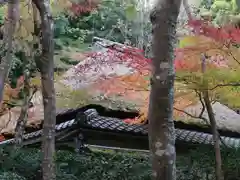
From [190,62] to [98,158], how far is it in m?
2.36

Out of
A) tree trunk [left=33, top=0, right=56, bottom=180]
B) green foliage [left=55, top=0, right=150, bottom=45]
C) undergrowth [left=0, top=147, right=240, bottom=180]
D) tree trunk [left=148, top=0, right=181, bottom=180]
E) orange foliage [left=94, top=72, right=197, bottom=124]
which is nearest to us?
tree trunk [left=148, top=0, right=181, bottom=180]

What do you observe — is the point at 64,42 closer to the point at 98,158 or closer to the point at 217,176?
the point at 98,158

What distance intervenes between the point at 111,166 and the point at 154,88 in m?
4.16

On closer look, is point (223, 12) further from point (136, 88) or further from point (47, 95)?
point (47, 95)

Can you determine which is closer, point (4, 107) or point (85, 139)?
point (85, 139)

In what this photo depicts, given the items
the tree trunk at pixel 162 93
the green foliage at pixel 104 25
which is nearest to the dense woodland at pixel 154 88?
the tree trunk at pixel 162 93

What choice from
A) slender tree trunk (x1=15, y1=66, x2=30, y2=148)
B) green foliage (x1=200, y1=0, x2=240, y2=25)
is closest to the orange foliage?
slender tree trunk (x1=15, y1=66, x2=30, y2=148)

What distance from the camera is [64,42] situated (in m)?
12.8

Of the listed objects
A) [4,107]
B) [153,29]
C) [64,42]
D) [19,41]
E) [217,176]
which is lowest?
[217,176]

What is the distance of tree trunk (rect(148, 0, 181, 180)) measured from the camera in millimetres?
2248

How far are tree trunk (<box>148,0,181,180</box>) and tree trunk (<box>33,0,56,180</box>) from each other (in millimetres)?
1996

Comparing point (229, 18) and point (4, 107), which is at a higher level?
point (229, 18)

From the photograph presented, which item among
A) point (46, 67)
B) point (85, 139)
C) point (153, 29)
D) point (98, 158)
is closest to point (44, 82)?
point (46, 67)

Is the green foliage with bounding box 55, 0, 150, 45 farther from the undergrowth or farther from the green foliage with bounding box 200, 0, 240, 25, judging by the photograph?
the undergrowth
